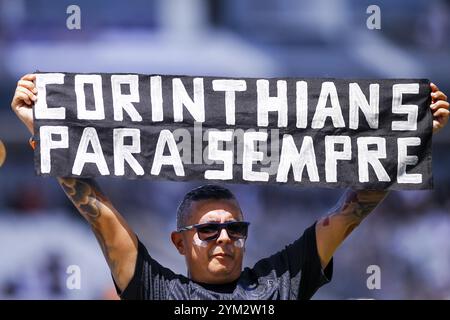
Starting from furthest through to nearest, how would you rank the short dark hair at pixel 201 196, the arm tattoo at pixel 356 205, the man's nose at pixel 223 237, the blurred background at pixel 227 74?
the blurred background at pixel 227 74, the arm tattoo at pixel 356 205, the short dark hair at pixel 201 196, the man's nose at pixel 223 237

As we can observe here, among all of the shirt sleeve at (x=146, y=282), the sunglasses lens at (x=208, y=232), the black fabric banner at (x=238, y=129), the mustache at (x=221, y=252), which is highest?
the black fabric banner at (x=238, y=129)

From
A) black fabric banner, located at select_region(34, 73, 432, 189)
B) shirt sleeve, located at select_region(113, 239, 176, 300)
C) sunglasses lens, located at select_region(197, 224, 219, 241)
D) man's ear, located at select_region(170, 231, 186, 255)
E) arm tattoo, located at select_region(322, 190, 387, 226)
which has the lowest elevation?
shirt sleeve, located at select_region(113, 239, 176, 300)

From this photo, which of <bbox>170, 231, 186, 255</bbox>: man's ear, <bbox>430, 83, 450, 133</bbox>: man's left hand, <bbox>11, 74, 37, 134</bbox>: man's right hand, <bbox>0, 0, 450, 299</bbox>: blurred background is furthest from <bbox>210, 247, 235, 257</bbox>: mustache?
<bbox>0, 0, 450, 299</bbox>: blurred background

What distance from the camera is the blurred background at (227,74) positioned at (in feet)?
26.7

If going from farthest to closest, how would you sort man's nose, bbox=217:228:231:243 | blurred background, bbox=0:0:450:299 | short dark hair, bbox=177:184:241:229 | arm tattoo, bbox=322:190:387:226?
blurred background, bbox=0:0:450:299, arm tattoo, bbox=322:190:387:226, short dark hair, bbox=177:184:241:229, man's nose, bbox=217:228:231:243

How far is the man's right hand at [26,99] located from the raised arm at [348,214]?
1149mm

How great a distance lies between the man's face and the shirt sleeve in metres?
0.11

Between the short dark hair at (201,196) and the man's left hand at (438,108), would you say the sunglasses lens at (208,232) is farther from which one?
the man's left hand at (438,108)

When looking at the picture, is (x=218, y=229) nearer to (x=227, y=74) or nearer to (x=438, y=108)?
(x=438, y=108)

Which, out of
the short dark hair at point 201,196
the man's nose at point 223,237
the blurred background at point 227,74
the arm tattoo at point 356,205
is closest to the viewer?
the man's nose at point 223,237

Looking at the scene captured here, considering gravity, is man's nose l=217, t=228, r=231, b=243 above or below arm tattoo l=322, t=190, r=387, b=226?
below

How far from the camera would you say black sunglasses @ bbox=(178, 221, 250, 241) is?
3730mm

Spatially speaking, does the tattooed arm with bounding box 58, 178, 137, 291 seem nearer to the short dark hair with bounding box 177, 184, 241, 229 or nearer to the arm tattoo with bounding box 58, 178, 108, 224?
the arm tattoo with bounding box 58, 178, 108, 224

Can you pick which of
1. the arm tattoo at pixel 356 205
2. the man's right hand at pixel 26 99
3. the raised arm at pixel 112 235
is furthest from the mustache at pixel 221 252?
the man's right hand at pixel 26 99
